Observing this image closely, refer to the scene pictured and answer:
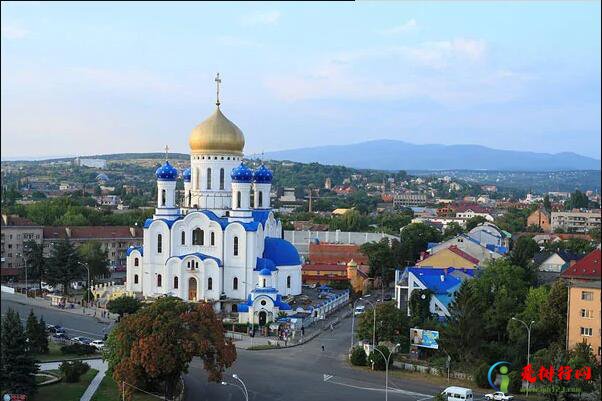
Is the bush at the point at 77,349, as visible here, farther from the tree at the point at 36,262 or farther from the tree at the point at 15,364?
the tree at the point at 36,262

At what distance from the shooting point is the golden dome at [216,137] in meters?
52.8

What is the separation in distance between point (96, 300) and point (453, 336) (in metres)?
25.2

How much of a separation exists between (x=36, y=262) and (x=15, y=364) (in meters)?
30.3

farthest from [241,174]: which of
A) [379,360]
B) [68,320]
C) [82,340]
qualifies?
[379,360]

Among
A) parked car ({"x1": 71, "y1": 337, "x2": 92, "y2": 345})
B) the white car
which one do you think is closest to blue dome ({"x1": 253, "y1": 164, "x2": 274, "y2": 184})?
parked car ({"x1": 71, "y1": 337, "x2": 92, "y2": 345})

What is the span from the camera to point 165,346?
28641mm

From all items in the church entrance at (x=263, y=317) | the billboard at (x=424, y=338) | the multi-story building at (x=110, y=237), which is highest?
the multi-story building at (x=110, y=237)

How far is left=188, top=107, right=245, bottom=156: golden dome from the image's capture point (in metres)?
52.8

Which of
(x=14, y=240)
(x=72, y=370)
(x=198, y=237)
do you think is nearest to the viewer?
(x=72, y=370)

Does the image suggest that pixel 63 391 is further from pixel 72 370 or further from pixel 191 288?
pixel 191 288

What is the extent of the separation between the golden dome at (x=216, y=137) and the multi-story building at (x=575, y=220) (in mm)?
50642

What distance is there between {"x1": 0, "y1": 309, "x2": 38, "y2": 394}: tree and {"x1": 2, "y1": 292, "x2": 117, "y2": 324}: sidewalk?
1737 cm

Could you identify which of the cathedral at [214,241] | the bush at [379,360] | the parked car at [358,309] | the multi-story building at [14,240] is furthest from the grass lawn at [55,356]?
the multi-story building at [14,240]

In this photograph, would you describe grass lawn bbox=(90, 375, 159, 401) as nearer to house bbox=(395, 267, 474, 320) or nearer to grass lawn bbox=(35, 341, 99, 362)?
grass lawn bbox=(35, 341, 99, 362)
